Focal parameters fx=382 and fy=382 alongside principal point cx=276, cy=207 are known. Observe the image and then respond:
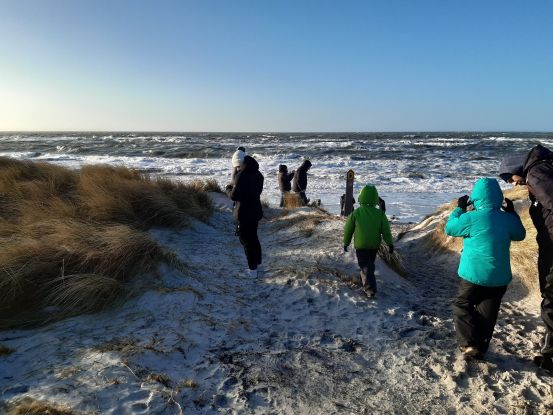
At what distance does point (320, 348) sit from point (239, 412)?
114 cm

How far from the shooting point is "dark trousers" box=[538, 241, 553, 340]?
316 cm

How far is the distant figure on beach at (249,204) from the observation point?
539cm

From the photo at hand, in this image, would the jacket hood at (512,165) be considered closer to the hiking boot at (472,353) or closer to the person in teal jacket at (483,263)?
the person in teal jacket at (483,263)

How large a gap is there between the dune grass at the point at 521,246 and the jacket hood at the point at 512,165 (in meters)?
2.14

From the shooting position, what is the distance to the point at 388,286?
5.13 meters

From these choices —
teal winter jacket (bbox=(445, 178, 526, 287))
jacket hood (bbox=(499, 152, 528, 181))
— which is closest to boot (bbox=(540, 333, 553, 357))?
teal winter jacket (bbox=(445, 178, 526, 287))

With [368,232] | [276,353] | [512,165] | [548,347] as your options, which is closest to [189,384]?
[276,353]

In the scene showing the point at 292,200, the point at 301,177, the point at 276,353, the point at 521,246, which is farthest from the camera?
the point at 301,177

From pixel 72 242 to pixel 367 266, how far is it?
12.4 feet

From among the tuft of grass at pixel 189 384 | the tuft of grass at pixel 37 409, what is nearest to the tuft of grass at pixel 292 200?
the tuft of grass at pixel 189 384

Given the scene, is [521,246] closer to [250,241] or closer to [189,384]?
[250,241]

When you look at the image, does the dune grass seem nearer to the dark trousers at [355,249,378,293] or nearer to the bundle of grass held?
the dark trousers at [355,249,378,293]

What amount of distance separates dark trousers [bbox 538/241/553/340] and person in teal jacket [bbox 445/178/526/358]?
0.23 metres

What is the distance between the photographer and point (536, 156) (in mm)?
3352
